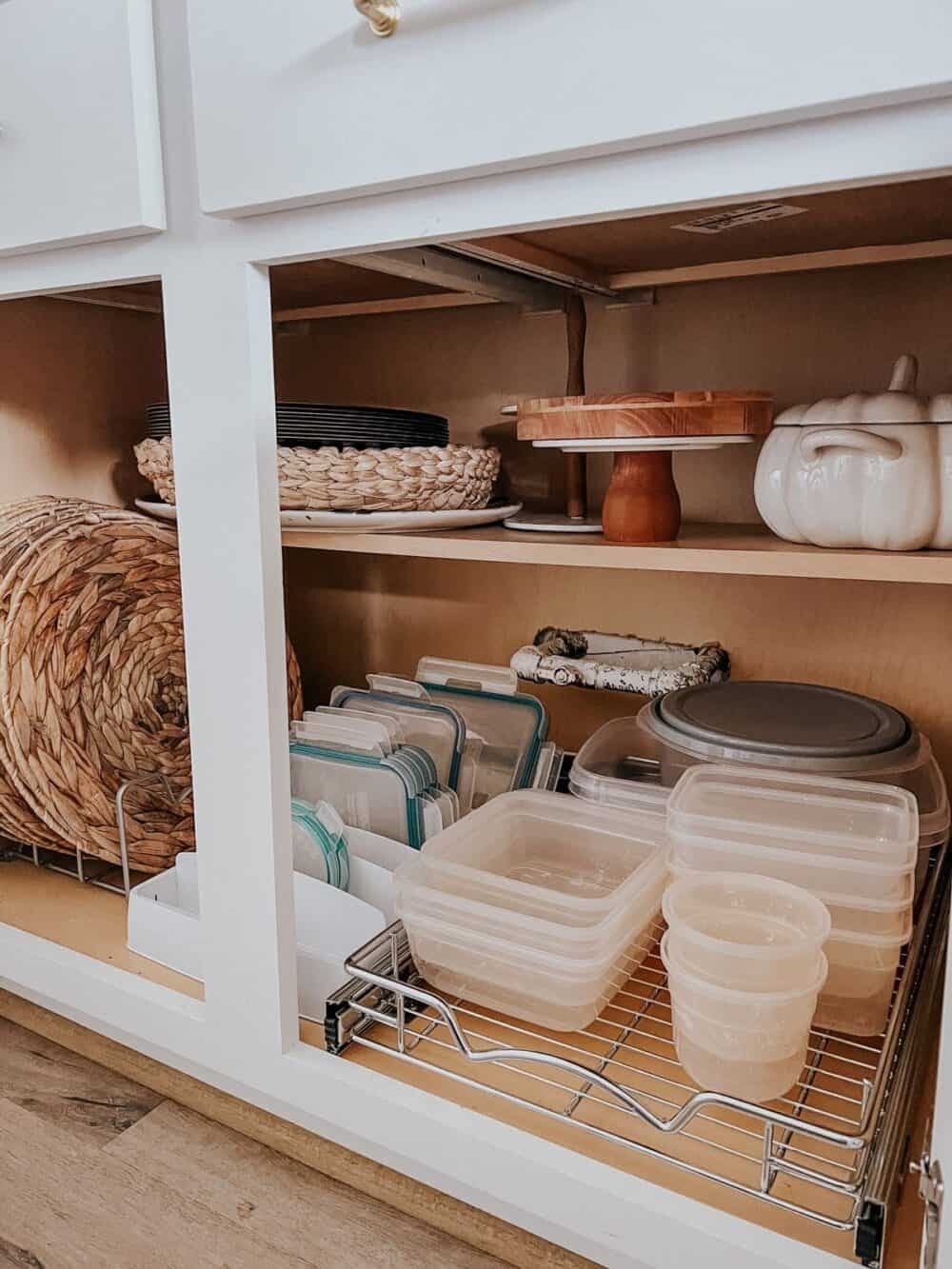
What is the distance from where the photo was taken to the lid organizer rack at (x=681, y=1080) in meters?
0.62

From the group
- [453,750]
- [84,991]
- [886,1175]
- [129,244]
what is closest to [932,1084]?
[886,1175]

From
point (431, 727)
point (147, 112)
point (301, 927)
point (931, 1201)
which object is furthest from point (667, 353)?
point (931, 1201)

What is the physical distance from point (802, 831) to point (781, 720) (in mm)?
170

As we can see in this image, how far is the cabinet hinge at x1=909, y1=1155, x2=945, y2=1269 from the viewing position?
21.1 inches

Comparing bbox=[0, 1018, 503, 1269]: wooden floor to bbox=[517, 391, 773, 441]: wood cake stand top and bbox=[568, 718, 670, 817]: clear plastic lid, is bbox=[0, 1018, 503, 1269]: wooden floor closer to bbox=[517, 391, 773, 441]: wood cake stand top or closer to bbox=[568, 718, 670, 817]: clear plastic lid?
bbox=[568, 718, 670, 817]: clear plastic lid

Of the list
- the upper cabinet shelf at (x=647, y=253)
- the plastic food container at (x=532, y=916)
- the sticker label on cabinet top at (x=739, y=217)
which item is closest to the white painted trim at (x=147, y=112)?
the upper cabinet shelf at (x=647, y=253)

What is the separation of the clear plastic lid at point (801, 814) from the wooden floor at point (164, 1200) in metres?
0.36

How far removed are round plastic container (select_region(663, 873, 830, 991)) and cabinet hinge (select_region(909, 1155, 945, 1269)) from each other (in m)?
0.15

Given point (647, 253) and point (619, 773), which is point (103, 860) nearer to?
point (619, 773)

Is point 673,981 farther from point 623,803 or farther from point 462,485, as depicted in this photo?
point 462,485

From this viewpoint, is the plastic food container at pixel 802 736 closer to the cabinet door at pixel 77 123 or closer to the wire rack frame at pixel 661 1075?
the wire rack frame at pixel 661 1075

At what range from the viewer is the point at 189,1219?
0.76 meters

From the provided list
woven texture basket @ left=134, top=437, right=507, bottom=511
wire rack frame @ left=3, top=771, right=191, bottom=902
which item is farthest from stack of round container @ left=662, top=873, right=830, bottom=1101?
wire rack frame @ left=3, top=771, right=191, bottom=902

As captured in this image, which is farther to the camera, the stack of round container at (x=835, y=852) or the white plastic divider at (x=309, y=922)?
the white plastic divider at (x=309, y=922)
